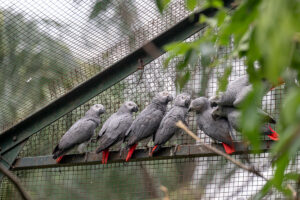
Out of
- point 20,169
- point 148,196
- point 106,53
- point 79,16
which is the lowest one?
point 148,196

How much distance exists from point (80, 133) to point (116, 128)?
324 mm

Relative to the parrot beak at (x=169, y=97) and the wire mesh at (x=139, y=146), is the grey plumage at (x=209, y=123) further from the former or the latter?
the parrot beak at (x=169, y=97)

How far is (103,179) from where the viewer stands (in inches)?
131

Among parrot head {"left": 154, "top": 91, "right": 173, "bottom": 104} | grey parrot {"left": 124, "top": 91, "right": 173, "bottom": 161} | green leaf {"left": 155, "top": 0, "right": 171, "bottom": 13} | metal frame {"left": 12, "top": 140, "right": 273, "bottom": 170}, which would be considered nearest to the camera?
green leaf {"left": 155, "top": 0, "right": 171, "bottom": 13}

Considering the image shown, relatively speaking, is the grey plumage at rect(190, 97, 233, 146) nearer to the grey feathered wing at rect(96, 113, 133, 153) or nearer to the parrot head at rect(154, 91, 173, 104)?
the parrot head at rect(154, 91, 173, 104)

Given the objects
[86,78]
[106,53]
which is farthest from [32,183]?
[106,53]

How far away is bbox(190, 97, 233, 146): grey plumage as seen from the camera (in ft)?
8.53

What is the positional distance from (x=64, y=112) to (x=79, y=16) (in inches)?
27.7

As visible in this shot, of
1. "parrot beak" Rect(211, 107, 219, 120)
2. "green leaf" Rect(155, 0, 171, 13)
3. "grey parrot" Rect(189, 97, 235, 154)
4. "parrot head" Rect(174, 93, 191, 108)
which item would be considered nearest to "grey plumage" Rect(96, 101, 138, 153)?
"parrot head" Rect(174, 93, 191, 108)

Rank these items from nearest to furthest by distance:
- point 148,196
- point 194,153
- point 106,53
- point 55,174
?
point 194,153 < point 106,53 < point 148,196 < point 55,174

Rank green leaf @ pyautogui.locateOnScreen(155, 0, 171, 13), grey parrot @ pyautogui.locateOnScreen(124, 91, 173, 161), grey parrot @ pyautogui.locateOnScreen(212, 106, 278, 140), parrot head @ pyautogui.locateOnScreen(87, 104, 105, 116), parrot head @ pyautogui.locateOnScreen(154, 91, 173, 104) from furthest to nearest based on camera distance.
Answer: parrot head @ pyautogui.locateOnScreen(87, 104, 105, 116)
parrot head @ pyautogui.locateOnScreen(154, 91, 173, 104)
grey parrot @ pyautogui.locateOnScreen(124, 91, 173, 161)
grey parrot @ pyautogui.locateOnScreen(212, 106, 278, 140)
green leaf @ pyautogui.locateOnScreen(155, 0, 171, 13)

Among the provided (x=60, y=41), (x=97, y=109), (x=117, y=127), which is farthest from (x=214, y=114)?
(x=60, y=41)

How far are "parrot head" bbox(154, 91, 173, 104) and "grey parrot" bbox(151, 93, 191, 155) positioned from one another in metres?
0.09

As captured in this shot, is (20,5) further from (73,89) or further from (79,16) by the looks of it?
(73,89)
